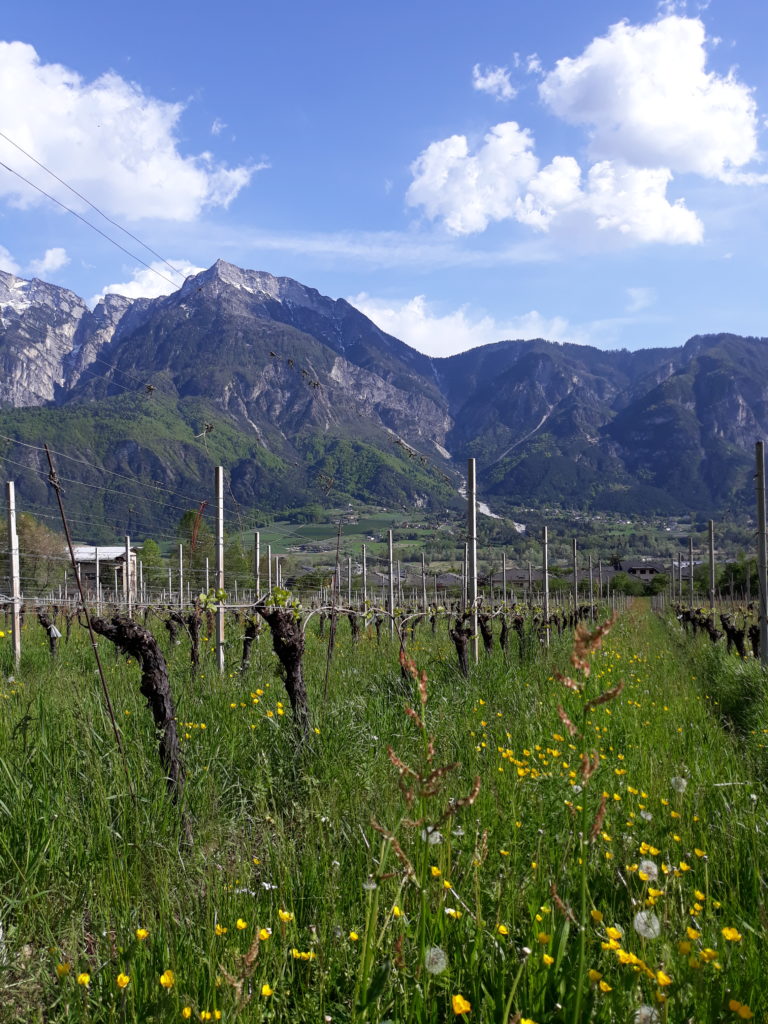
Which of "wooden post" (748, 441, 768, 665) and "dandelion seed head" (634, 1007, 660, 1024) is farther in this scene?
"wooden post" (748, 441, 768, 665)

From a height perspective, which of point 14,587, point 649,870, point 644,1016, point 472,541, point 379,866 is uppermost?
point 472,541

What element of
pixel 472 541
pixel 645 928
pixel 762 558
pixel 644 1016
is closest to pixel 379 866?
pixel 644 1016

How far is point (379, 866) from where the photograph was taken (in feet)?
4.70

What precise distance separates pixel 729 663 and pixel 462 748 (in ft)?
25.4

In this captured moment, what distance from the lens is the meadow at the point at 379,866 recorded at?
1964mm

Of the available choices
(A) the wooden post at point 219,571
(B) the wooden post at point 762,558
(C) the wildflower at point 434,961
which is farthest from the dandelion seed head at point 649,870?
(B) the wooden post at point 762,558

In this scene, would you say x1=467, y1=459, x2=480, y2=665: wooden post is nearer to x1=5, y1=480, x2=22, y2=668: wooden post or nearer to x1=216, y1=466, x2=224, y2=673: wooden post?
x1=216, y1=466, x2=224, y2=673: wooden post

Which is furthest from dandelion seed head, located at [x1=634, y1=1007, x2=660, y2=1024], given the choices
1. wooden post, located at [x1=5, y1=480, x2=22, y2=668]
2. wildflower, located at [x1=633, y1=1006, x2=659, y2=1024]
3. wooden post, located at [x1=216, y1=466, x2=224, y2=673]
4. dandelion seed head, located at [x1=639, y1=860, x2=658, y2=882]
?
wooden post, located at [x1=5, y1=480, x2=22, y2=668]

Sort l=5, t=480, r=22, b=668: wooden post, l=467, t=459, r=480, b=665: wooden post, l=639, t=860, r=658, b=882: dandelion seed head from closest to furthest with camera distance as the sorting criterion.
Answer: l=639, t=860, r=658, b=882: dandelion seed head
l=5, t=480, r=22, b=668: wooden post
l=467, t=459, r=480, b=665: wooden post

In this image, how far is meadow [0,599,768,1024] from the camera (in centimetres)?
196

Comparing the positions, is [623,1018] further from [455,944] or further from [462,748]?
[462,748]

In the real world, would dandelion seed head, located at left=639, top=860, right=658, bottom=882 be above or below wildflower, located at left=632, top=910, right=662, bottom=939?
below

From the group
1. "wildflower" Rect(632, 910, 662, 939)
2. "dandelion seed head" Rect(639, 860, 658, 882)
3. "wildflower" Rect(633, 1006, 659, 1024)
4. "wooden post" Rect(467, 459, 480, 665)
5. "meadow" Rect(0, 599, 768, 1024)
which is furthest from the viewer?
"wooden post" Rect(467, 459, 480, 665)

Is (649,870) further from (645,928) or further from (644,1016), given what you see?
(644,1016)
